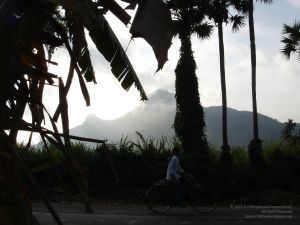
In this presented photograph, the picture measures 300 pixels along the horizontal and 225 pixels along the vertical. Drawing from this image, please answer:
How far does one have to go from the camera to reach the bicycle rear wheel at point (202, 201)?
13.7 m

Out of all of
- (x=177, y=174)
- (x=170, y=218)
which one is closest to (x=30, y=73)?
(x=170, y=218)

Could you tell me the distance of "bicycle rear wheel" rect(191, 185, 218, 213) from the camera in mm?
13688

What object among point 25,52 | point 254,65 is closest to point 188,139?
point 254,65

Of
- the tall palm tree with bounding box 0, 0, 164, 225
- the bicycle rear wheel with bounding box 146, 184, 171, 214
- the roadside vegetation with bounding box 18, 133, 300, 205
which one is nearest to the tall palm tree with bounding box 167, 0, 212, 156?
the roadside vegetation with bounding box 18, 133, 300, 205

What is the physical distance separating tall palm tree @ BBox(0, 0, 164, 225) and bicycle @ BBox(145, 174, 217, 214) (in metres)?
11.5

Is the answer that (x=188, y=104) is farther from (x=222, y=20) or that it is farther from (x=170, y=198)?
(x=170, y=198)

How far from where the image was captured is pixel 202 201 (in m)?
14.3

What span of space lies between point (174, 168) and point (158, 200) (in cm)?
84

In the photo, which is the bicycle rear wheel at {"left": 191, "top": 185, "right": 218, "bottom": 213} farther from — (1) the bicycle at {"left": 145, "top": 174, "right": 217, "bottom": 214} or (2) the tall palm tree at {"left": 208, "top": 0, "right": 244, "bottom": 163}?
(2) the tall palm tree at {"left": 208, "top": 0, "right": 244, "bottom": 163}

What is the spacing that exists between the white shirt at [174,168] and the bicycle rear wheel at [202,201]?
2.19 ft

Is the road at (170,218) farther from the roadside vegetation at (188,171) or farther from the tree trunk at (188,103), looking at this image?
the tree trunk at (188,103)

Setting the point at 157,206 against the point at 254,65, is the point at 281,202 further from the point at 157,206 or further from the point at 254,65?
the point at 254,65

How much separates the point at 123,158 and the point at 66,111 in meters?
19.2

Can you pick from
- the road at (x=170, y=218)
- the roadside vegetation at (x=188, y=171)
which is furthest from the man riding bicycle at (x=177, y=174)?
the roadside vegetation at (x=188, y=171)
